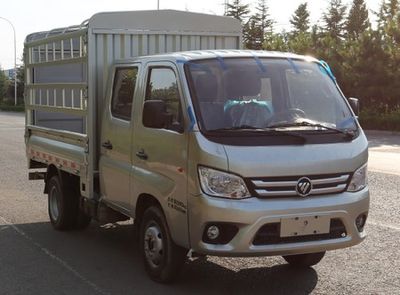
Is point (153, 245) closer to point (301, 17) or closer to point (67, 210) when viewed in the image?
point (67, 210)

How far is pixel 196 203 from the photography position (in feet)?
15.3

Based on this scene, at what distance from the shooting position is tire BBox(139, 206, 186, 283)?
17.0 ft

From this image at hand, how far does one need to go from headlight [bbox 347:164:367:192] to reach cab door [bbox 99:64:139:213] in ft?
6.71

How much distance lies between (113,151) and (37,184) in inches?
213

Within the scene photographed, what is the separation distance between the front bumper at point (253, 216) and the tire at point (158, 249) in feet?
1.46

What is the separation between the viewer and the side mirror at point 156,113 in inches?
197

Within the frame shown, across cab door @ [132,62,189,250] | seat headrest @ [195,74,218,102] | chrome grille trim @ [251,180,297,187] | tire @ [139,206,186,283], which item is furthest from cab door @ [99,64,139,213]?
chrome grille trim @ [251,180,297,187]

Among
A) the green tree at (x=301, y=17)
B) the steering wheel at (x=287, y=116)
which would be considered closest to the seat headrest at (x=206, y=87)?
the steering wheel at (x=287, y=116)

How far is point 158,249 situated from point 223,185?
42.9 inches

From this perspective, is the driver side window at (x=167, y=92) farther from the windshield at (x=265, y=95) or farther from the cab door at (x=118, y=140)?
the cab door at (x=118, y=140)

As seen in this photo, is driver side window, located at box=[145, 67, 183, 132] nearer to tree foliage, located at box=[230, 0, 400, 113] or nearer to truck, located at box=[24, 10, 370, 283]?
truck, located at box=[24, 10, 370, 283]

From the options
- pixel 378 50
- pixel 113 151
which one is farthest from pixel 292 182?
pixel 378 50

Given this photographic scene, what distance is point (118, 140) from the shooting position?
6.01 meters

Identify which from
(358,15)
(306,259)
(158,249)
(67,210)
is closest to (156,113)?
(158,249)
